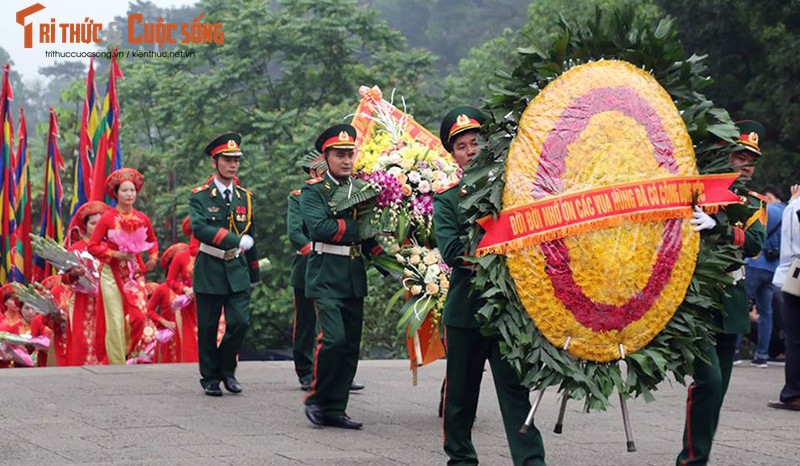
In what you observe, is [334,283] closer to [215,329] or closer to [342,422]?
[342,422]

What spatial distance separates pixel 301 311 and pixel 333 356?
7.25 ft

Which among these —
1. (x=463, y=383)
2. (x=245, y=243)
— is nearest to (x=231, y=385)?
(x=245, y=243)

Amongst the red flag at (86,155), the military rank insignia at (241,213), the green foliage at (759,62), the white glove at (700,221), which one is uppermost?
the green foliage at (759,62)

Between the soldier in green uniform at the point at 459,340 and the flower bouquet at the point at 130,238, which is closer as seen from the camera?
the soldier in green uniform at the point at 459,340

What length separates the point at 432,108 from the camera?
96.2 feet

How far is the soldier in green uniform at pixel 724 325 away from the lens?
637cm

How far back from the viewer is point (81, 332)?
13117mm

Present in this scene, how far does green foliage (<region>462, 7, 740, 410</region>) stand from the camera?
595cm

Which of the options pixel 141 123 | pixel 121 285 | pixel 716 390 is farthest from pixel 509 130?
pixel 141 123

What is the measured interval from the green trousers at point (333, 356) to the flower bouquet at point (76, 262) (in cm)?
472

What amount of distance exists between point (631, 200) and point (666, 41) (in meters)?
0.81

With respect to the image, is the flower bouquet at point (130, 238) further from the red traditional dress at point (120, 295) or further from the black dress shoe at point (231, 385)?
the black dress shoe at point (231, 385)

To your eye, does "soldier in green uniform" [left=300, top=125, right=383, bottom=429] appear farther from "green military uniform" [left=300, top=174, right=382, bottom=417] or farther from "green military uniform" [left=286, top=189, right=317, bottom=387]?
"green military uniform" [left=286, top=189, right=317, bottom=387]

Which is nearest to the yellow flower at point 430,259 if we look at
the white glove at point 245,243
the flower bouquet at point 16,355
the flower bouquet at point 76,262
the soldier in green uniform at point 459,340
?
the white glove at point 245,243
